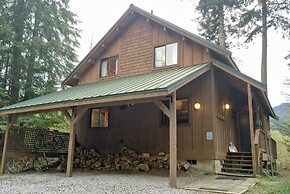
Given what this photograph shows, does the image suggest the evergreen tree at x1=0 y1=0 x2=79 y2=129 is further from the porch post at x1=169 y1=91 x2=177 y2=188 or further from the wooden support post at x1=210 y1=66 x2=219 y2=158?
the porch post at x1=169 y1=91 x2=177 y2=188

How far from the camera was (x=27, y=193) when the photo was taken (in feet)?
20.1

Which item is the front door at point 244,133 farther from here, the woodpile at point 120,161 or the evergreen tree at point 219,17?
the evergreen tree at point 219,17

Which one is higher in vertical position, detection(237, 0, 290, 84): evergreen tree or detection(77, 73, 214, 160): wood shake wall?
detection(237, 0, 290, 84): evergreen tree

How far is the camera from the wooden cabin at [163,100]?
29.2ft

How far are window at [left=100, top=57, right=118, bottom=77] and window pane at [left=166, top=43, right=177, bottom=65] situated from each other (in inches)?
111

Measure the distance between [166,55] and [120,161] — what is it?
4.67 m

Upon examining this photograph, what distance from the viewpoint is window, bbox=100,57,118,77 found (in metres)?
13.1

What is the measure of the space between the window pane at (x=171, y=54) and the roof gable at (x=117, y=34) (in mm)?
660

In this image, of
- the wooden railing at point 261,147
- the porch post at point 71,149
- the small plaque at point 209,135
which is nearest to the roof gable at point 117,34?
the small plaque at point 209,135

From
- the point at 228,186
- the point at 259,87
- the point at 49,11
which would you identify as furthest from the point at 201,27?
the point at 228,186

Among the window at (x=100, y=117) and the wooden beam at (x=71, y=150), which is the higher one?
the window at (x=100, y=117)

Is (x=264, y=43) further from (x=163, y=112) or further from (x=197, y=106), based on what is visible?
(x=163, y=112)

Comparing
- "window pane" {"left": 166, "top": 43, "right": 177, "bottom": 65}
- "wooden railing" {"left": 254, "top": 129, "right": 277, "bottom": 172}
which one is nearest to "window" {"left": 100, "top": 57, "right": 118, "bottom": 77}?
"window pane" {"left": 166, "top": 43, "right": 177, "bottom": 65}

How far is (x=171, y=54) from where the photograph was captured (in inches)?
444
